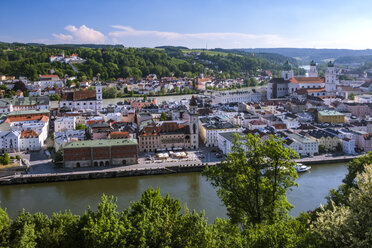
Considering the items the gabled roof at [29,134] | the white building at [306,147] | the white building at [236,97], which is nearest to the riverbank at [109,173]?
the white building at [306,147]

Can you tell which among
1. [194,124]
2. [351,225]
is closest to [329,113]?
[194,124]

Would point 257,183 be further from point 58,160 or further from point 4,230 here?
point 58,160

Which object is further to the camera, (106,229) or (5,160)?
(5,160)

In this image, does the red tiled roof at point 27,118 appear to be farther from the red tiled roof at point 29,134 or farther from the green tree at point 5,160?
the green tree at point 5,160

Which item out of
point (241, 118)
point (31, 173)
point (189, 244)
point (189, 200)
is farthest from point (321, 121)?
point (189, 244)

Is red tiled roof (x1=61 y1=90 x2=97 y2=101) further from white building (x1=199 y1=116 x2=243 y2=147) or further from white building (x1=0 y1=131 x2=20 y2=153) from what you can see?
white building (x1=199 y1=116 x2=243 y2=147)

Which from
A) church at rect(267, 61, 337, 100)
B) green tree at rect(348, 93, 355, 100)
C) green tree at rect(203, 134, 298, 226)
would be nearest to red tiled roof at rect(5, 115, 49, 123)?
green tree at rect(203, 134, 298, 226)
